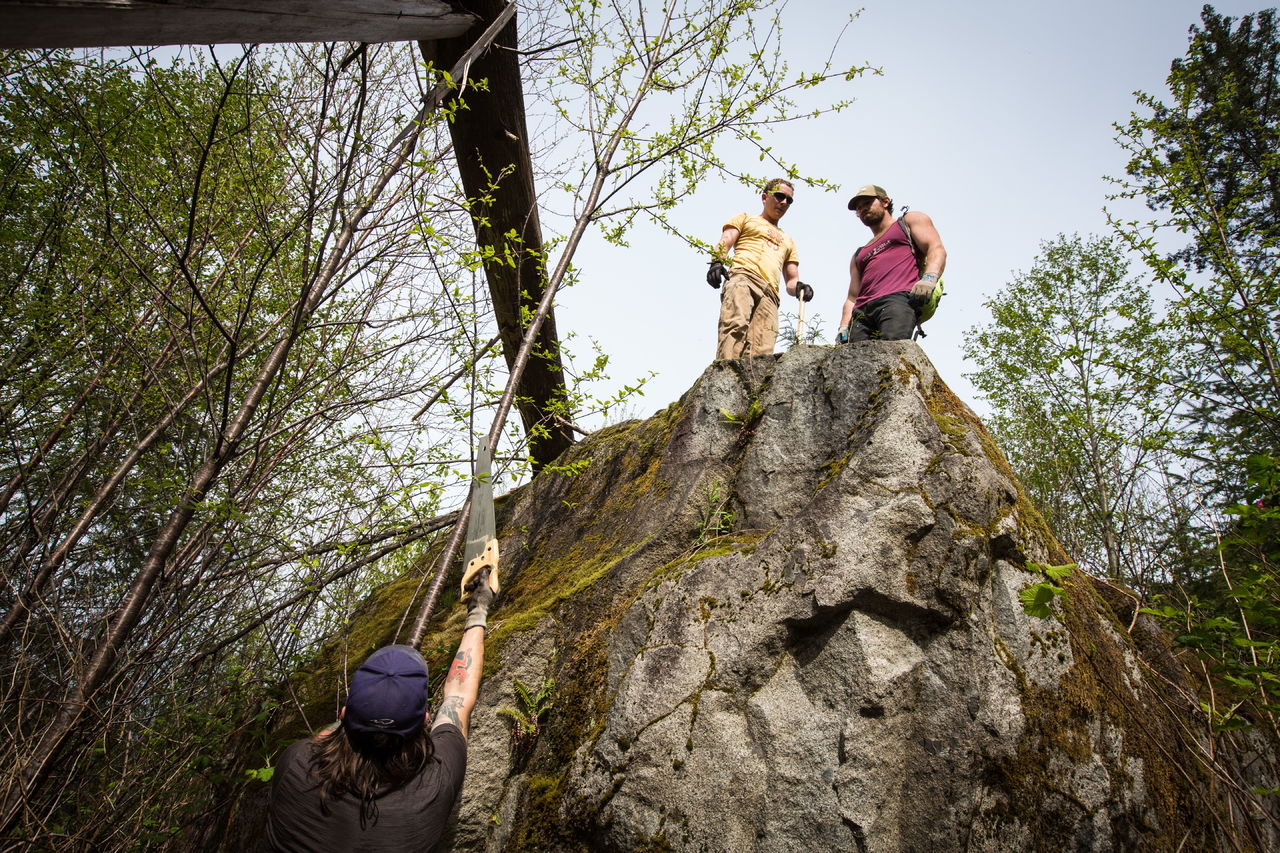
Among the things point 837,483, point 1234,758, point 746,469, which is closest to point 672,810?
point 837,483

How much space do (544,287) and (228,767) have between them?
399cm

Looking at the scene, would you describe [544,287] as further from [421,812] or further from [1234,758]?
[1234,758]

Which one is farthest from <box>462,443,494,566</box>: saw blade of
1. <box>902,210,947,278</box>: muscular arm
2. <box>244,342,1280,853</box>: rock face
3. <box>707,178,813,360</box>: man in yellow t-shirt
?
<box>902,210,947,278</box>: muscular arm

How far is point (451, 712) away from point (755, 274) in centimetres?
444

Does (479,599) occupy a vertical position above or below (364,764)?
above

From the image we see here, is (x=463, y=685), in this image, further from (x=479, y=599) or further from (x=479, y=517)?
(x=479, y=517)

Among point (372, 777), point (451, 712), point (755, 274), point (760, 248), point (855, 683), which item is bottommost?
point (372, 777)

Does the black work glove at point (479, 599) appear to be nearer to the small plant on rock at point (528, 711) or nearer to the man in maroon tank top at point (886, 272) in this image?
the small plant on rock at point (528, 711)

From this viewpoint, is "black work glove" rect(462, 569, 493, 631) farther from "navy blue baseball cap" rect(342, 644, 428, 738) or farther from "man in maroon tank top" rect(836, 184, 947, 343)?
"man in maroon tank top" rect(836, 184, 947, 343)

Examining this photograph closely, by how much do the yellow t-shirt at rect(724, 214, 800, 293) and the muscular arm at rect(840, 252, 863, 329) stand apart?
2.70ft

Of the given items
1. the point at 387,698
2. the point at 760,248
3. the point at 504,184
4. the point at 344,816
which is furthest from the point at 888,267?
the point at 344,816

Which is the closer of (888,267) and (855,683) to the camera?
(855,683)

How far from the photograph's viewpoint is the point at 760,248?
19.2 feet

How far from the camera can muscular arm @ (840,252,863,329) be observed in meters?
5.07
